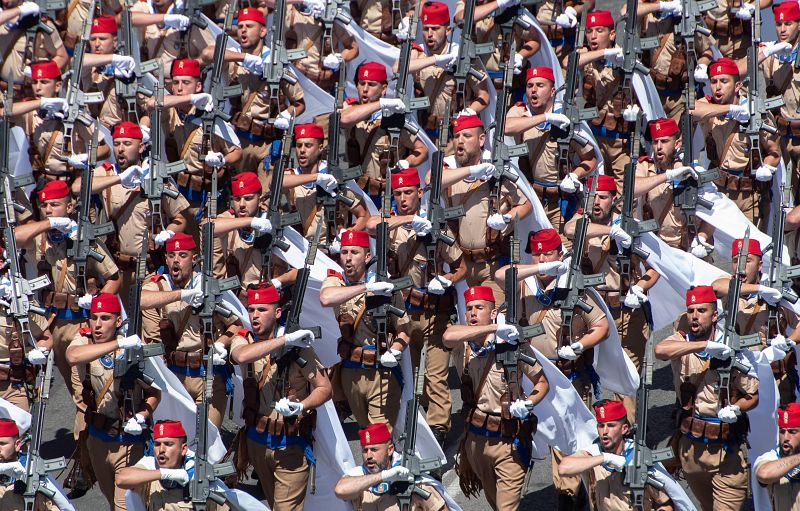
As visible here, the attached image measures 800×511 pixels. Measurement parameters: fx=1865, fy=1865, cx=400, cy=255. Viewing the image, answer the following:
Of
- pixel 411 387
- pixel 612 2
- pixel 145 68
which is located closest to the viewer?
pixel 411 387

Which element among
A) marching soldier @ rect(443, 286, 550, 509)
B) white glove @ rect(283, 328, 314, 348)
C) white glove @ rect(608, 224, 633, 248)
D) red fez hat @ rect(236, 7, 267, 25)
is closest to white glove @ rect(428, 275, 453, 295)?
marching soldier @ rect(443, 286, 550, 509)

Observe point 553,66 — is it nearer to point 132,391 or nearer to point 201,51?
point 201,51

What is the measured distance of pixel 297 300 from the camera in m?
16.1

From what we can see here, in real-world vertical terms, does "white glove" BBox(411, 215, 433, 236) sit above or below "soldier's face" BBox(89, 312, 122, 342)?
above

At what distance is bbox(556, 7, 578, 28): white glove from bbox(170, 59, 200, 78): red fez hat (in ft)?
15.5

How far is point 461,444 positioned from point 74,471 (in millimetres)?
3655

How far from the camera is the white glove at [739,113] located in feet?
62.8

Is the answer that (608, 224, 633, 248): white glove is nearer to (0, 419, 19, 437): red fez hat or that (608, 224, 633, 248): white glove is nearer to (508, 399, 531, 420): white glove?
(508, 399, 531, 420): white glove

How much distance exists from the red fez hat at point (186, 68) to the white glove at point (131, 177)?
1.48m

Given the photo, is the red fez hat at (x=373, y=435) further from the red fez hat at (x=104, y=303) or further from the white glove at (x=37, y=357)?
the white glove at (x=37, y=357)

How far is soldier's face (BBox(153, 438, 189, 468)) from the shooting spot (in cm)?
1507

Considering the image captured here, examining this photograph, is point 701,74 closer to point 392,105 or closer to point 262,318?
point 392,105

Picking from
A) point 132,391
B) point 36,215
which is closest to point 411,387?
point 132,391

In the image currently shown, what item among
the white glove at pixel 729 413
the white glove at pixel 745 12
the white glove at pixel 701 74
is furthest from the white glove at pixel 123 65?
the white glove at pixel 729 413
